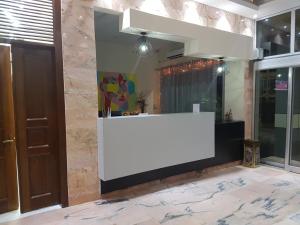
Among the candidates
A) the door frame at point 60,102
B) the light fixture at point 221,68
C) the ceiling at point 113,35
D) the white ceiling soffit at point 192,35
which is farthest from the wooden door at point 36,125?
the light fixture at point 221,68

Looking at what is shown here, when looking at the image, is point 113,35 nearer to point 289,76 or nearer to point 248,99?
point 248,99

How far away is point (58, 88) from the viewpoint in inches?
117

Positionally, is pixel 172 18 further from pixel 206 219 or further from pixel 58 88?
pixel 206 219

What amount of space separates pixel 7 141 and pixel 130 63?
11.6ft

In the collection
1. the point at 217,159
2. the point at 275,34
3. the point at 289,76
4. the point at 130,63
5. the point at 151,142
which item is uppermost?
the point at 275,34

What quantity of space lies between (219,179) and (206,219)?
4.95 ft

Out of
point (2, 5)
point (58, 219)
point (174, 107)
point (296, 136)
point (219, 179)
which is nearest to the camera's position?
point (2, 5)

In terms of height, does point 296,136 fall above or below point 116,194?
above

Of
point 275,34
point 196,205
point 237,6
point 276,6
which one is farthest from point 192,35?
point 196,205

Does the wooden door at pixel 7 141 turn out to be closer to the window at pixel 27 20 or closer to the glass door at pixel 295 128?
the window at pixel 27 20

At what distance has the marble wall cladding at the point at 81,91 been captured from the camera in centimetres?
302

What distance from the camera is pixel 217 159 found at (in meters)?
4.65

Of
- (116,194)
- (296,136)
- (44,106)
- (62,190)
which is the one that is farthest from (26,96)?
(296,136)

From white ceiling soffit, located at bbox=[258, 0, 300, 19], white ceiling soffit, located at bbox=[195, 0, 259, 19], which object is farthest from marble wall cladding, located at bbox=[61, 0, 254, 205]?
white ceiling soffit, located at bbox=[258, 0, 300, 19]
